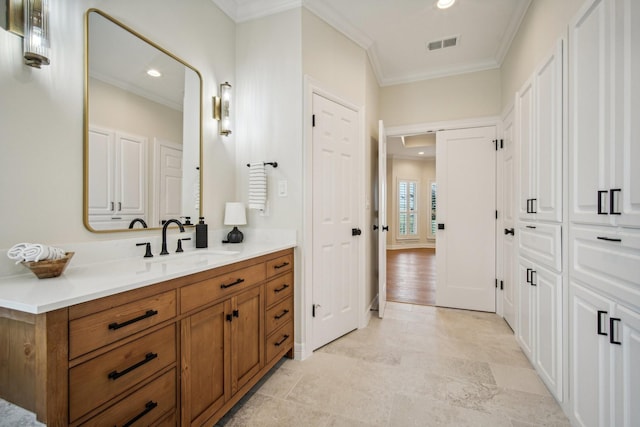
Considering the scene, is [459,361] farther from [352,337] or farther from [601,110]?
[601,110]

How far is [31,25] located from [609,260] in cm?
266

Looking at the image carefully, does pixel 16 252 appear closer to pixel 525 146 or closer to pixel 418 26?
pixel 525 146

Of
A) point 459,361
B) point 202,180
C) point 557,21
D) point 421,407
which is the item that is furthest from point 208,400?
point 557,21

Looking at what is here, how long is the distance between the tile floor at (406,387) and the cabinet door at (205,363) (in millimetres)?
280

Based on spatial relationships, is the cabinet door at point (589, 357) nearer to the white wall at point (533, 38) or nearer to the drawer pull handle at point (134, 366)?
the white wall at point (533, 38)

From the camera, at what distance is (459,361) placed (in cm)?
225

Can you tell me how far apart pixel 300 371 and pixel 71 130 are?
6.57ft

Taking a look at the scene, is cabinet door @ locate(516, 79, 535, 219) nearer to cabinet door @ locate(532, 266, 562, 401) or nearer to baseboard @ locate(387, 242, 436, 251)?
cabinet door @ locate(532, 266, 562, 401)

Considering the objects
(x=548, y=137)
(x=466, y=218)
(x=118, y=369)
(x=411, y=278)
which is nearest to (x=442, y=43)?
(x=548, y=137)

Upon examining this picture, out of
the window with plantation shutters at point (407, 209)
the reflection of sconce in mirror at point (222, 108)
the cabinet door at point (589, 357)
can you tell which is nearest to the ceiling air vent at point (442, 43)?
the reflection of sconce in mirror at point (222, 108)

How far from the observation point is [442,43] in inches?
119

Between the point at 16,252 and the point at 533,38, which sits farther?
the point at 533,38

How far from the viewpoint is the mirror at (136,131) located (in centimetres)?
150

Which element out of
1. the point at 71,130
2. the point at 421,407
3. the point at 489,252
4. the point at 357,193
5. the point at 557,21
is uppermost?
the point at 557,21
